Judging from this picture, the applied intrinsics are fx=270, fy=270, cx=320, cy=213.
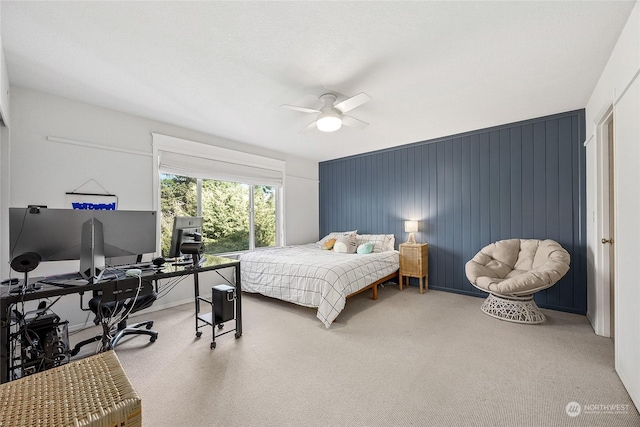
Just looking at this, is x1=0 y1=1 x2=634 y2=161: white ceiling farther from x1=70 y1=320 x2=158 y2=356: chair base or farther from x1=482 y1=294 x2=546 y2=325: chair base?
x1=70 y1=320 x2=158 y2=356: chair base

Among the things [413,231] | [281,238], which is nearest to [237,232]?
[281,238]

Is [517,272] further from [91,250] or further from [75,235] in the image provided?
[75,235]

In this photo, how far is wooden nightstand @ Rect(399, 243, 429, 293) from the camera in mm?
4125

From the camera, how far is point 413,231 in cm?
432

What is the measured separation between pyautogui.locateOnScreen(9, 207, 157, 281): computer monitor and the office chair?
205mm

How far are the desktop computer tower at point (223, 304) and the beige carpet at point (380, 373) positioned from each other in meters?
0.24

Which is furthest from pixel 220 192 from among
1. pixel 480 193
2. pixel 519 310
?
pixel 519 310

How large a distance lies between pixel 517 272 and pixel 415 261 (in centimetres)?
128

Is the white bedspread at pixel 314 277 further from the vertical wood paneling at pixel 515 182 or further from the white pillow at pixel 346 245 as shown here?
the vertical wood paneling at pixel 515 182

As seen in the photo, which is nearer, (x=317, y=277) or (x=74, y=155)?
(x=74, y=155)

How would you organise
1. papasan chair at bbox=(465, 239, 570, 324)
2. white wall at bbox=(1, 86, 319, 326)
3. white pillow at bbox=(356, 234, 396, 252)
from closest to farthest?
1. white wall at bbox=(1, 86, 319, 326)
2. papasan chair at bbox=(465, 239, 570, 324)
3. white pillow at bbox=(356, 234, 396, 252)

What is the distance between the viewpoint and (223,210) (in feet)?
14.5

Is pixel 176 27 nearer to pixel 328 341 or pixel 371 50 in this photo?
pixel 371 50

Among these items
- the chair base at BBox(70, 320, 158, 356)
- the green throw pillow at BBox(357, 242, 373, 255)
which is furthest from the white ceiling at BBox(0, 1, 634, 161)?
the chair base at BBox(70, 320, 158, 356)
